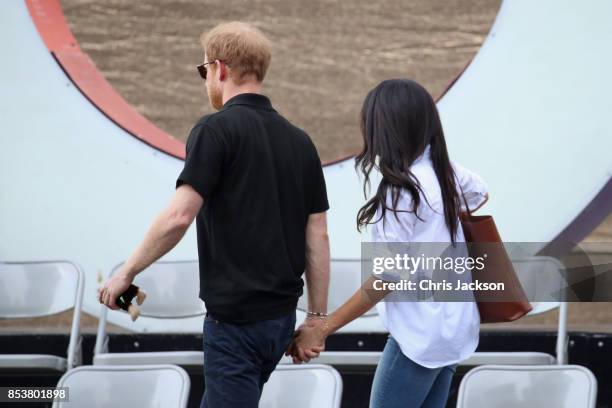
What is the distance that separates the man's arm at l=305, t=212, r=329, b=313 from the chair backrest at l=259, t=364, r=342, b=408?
0.51m

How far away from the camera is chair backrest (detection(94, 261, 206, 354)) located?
401cm

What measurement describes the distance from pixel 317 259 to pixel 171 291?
164cm

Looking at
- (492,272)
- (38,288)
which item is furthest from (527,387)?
(38,288)

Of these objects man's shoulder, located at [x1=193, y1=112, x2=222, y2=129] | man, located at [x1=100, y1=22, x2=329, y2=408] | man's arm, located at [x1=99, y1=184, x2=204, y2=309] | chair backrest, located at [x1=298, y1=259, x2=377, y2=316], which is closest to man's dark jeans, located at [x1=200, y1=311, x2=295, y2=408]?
man, located at [x1=100, y1=22, x2=329, y2=408]

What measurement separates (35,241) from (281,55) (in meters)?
1.37

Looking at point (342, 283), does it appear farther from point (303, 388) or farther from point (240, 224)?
point (240, 224)

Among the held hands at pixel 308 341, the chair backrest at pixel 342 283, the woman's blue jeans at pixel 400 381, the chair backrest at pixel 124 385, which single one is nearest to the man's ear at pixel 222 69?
the held hands at pixel 308 341

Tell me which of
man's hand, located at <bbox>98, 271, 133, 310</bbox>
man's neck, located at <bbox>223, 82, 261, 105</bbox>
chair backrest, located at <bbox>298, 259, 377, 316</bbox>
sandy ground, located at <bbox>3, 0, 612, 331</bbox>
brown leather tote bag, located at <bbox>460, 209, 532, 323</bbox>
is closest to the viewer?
man's hand, located at <bbox>98, 271, 133, 310</bbox>

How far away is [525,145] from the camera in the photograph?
13.5 ft

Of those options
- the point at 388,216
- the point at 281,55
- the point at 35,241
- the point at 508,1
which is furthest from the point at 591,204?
the point at 35,241

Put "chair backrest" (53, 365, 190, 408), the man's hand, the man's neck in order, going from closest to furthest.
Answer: the man's hand → the man's neck → "chair backrest" (53, 365, 190, 408)

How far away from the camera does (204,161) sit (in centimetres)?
227

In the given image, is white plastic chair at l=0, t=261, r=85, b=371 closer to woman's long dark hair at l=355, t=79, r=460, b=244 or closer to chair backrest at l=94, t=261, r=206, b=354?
chair backrest at l=94, t=261, r=206, b=354

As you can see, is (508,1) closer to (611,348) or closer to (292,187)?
(611,348)
